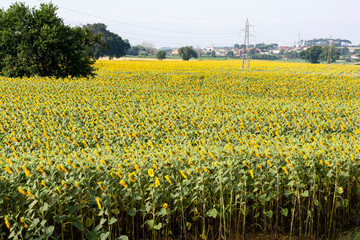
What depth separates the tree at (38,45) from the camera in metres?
26.9

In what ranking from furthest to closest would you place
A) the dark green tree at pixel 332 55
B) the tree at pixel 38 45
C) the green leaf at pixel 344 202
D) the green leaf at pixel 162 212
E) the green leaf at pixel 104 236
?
the dark green tree at pixel 332 55 → the tree at pixel 38 45 → the green leaf at pixel 344 202 → the green leaf at pixel 162 212 → the green leaf at pixel 104 236

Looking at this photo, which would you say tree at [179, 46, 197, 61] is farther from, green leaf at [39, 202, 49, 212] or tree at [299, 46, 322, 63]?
green leaf at [39, 202, 49, 212]

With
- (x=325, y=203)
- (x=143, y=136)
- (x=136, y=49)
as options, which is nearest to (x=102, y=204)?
(x=325, y=203)

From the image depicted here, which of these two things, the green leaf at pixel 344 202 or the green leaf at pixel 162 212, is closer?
the green leaf at pixel 162 212

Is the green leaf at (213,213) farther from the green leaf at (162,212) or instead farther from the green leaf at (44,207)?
the green leaf at (44,207)

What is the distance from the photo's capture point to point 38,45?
2688 centimetres

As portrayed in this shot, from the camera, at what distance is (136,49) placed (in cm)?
13650

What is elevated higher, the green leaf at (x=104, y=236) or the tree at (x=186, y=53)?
the tree at (x=186, y=53)

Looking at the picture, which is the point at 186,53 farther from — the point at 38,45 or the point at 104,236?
the point at 104,236

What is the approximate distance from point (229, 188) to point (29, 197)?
2430 millimetres

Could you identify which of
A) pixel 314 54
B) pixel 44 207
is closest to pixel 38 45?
pixel 44 207

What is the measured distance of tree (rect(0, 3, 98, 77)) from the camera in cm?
2689

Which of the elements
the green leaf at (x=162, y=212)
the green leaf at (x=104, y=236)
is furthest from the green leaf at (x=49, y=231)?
the green leaf at (x=162, y=212)

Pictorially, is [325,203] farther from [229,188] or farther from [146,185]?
[146,185]
